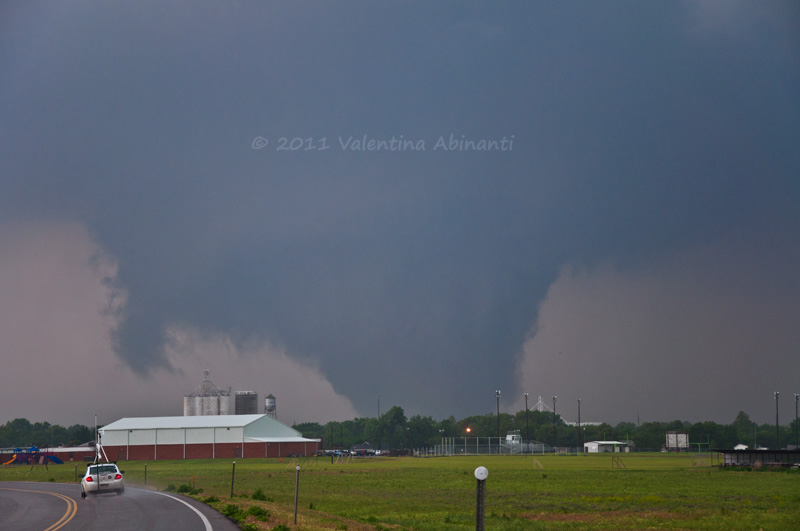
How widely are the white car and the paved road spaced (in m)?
0.56

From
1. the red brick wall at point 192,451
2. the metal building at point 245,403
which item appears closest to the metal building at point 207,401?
the metal building at point 245,403

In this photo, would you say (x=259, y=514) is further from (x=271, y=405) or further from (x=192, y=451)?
(x=271, y=405)

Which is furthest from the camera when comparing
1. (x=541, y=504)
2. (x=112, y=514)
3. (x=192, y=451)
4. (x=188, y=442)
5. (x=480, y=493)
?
(x=188, y=442)

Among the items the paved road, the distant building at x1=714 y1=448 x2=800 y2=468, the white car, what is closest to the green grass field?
the paved road

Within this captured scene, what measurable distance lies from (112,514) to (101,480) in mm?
13232

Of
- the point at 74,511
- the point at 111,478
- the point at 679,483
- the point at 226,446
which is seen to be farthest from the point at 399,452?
the point at 74,511

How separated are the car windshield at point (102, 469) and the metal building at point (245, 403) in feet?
473

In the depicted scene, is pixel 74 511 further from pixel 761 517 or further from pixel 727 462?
pixel 727 462

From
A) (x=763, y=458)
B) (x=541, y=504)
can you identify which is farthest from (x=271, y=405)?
(x=541, y=504)

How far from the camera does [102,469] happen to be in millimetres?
43500

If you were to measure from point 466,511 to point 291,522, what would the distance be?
11.0m

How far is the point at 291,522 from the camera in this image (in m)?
26.5

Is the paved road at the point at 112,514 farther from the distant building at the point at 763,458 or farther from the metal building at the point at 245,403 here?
the metal building at the point at 245,403

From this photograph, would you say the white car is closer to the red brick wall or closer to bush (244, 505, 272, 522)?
bush (244, 505, 272, 522)
